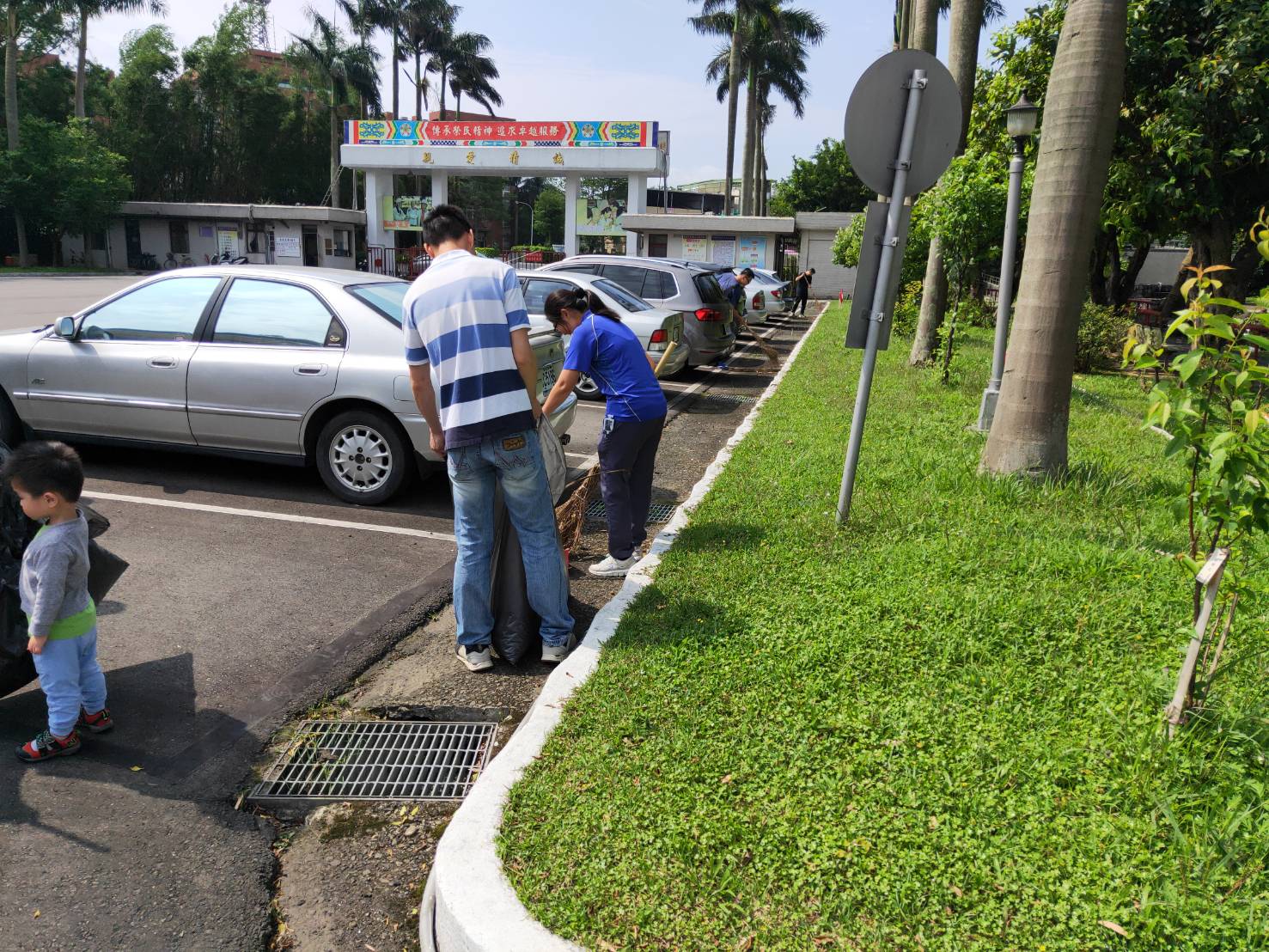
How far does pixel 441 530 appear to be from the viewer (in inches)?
249

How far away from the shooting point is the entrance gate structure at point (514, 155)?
4059 cm

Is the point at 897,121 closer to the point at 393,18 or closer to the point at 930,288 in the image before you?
the point at 930,288

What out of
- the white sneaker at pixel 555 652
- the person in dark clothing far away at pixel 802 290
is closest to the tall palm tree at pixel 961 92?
the white sneaker at pixel 555 652

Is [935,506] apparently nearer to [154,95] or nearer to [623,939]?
[623,939]

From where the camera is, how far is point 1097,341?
15.0 meters

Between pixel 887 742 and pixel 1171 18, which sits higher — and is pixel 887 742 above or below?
below

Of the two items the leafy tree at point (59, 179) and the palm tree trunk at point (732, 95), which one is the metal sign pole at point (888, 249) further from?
the leafy tree at point (59, 179)

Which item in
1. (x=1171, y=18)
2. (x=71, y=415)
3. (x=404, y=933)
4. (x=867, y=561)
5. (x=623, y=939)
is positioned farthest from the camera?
(x=1171, y=18)

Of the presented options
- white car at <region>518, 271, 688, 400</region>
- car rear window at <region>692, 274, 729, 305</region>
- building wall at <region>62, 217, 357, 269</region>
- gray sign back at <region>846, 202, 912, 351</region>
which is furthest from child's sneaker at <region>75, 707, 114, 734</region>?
building wall at <region>62, 217, 357, 269</region>

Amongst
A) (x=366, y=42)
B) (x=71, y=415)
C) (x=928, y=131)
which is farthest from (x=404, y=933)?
(x=366, y=42)

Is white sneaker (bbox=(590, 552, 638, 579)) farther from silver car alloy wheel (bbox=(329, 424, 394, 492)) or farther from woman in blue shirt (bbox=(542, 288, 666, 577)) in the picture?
silver car alloy wheel (bbox=(329, 424, 394, 492))

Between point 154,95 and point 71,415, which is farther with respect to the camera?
point 154,95

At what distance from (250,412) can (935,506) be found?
4878 mm

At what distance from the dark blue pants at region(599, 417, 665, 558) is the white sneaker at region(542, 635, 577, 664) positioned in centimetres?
115
